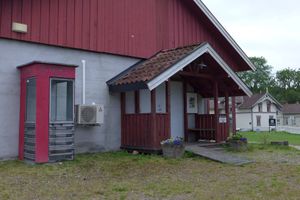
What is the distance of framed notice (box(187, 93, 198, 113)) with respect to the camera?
15859mm

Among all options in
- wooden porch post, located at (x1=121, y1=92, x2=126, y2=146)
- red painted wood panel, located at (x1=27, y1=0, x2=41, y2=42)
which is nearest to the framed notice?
wooden porch post, located at (x1=121, y1=92, x2=126, y2=146)

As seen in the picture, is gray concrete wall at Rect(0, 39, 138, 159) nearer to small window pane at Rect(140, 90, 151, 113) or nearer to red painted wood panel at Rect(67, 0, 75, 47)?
red painted wood panel at Rect(67, 0, 75, 47)

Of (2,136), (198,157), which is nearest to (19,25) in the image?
(2,136)

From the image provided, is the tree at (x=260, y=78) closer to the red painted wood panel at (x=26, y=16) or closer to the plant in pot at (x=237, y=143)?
the plant in pot at (x=237, y=143)

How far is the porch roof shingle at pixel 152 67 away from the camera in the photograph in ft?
38.7

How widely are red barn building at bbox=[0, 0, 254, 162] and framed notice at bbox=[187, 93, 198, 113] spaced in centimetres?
5

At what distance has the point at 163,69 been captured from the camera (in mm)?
11539

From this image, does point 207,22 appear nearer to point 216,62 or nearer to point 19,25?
point 216,62

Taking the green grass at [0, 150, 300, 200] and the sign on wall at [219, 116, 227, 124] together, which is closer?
the green grass at [0, 150, 300, 200]

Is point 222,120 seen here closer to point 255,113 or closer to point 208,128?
point 208,128

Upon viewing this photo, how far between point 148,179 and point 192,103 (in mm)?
8075

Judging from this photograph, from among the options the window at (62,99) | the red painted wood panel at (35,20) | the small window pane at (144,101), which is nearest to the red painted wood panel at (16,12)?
the red painted wood panel at (35,20)

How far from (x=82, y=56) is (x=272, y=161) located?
22.4 ft

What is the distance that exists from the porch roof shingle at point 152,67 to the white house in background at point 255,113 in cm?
4162
